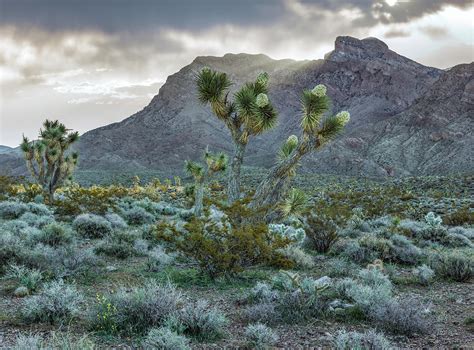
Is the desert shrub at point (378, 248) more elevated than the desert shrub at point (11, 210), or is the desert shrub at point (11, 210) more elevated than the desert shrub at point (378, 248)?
the desert shrub at point (11, 210)

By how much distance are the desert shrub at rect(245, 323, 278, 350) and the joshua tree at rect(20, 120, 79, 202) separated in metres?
21.0

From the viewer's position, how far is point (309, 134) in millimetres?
13070

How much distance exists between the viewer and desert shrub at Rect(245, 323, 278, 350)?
4.84 meters

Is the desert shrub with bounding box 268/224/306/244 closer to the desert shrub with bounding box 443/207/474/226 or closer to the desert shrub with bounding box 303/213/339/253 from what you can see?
the desert shrub with bounding box 303/213/339/253

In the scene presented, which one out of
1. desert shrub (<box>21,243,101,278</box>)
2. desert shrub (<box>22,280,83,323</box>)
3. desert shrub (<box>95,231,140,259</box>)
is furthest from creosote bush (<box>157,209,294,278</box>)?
desert shrub (<box>22,280,83,323</box>)

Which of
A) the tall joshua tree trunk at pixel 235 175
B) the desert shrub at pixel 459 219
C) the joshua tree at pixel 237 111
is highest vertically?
the joshua tree at pixel 237 111

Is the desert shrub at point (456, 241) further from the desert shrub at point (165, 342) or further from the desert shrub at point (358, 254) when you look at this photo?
the desert shrub at point (165, 342)

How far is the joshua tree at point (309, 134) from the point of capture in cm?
1278

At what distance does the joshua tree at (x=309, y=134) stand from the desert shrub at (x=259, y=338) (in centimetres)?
758

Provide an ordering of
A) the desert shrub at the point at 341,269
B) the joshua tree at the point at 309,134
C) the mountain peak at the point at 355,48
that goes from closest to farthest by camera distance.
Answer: the desert shrub at the point at 341,269, the joshua tree at the point at 309,134, the mountain peak at the point at 355,48

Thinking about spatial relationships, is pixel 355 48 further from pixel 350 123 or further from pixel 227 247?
pixel 227 247

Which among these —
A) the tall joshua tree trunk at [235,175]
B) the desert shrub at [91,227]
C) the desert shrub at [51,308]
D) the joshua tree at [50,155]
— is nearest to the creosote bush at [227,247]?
the desert shrub at [51,308]

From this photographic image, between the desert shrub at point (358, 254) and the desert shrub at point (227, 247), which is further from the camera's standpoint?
the desert shrub at point (358, 254)

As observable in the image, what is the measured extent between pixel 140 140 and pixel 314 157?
180 feet
